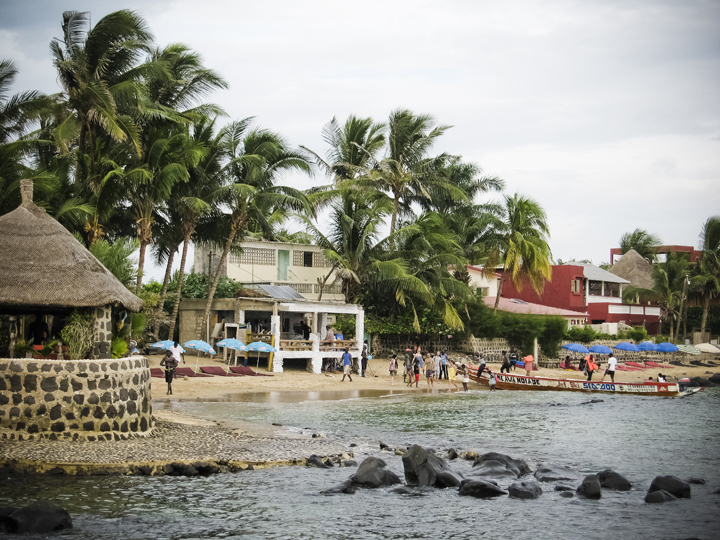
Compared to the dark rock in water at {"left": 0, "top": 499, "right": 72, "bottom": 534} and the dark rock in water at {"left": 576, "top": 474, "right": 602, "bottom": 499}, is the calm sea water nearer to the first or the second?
the dark rock in water at {"left": 576, "top": 474, "right": 602, "bottom": 499}

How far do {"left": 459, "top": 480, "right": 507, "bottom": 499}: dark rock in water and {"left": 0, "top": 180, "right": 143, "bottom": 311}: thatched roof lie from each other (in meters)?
8.08

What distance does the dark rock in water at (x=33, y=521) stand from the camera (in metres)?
10.4

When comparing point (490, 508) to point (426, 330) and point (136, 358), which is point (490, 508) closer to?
point (136, 358)

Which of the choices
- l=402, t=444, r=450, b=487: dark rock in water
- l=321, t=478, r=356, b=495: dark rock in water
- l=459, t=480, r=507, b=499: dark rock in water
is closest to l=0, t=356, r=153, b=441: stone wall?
l=321, t=478, r=356, b=495: dark rock in water

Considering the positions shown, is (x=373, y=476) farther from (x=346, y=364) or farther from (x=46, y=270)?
(x=346, y=364)

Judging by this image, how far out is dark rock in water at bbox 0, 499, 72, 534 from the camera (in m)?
10.4

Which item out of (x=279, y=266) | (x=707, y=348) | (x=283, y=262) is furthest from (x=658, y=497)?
(x=707, y=348)

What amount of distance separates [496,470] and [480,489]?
1.79 m

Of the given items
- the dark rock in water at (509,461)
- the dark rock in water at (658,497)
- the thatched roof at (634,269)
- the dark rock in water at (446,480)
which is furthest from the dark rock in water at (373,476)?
the thatched roof at (634,269)

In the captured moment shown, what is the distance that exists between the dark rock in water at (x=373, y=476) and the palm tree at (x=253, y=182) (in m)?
20.9

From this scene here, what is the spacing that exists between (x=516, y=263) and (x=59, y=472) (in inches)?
1468

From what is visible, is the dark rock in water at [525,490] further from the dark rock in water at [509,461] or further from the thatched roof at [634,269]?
the thatched roof at [634,269]

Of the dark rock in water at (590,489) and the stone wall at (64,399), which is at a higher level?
the stone wall at (64,399)

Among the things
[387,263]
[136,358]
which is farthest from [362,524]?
[387,263]
